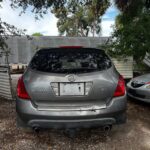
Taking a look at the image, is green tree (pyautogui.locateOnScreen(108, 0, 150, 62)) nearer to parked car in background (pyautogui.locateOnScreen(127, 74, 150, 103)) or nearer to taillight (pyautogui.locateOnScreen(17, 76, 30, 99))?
parked car in background (pyautogui.locateOnScreen(127, 74, 150, 103))

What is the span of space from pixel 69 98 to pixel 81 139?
1117mm

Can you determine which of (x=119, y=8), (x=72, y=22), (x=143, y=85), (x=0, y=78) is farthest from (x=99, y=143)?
(x=72, y=22)

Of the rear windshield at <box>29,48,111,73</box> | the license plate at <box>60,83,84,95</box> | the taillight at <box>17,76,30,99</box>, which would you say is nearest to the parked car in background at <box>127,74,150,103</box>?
the rear windshield at <box>29,48,111,73</box>

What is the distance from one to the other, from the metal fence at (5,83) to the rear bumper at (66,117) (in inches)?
137

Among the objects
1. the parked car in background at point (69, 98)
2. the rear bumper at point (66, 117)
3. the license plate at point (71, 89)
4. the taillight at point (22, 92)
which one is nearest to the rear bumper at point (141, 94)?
the parked car in background at point (69, 98)

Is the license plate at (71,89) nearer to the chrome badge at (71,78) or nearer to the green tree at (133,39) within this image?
the chrome badge at (71,78)

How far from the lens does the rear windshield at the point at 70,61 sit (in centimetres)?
355

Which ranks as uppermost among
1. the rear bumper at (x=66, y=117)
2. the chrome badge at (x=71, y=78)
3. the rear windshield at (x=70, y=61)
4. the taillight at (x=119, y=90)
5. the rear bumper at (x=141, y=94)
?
the rear windshield at (x=70, y=61)

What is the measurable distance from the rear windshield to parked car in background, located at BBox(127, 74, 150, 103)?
1955 mm

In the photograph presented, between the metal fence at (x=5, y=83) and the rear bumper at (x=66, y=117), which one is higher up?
the rear bumper at (x=66, y=117)

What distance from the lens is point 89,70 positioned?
138 inches

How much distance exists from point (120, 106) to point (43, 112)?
110 centimetres

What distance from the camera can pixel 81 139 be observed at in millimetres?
4156

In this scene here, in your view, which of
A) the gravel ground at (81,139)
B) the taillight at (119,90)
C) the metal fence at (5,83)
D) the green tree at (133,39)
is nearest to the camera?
the taillight at (119,90)
